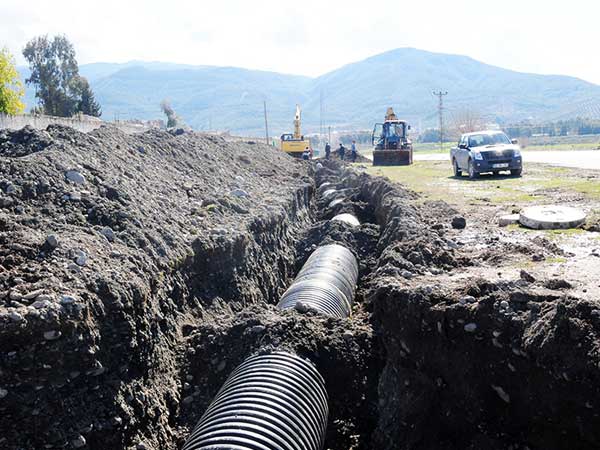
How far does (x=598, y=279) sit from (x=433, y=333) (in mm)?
1981

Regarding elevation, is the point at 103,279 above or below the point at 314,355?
above

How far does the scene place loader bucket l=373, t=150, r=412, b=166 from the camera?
28.0 m

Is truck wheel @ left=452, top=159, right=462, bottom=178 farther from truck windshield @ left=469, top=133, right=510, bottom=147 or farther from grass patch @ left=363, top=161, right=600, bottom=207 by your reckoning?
truck windshield @ left=469, top=133, right=510, bottom=147

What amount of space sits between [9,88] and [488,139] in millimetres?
22123

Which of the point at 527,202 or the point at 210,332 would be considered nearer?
the point at 210,332

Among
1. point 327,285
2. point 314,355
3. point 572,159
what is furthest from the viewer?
point 572,159

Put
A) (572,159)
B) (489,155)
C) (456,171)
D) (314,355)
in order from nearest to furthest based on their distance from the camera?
(314,355) < (489,155) < (456,171) < (572,159)

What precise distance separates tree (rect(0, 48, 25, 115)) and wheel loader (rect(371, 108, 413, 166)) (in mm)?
17787

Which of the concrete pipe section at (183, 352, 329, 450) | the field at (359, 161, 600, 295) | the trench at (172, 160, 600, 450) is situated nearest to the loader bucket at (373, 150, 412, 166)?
the field at (359, 161, 600, 295)

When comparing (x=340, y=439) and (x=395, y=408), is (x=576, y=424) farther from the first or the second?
(x=340, y=439)

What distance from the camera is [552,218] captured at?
28.4 feet

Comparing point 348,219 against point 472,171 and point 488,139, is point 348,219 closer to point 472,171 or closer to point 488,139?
point 472,171

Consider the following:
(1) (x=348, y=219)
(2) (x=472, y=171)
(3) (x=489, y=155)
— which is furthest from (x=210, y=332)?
(3) (x=489, y=155)

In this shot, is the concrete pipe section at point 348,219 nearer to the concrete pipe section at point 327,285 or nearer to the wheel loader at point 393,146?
the concrete pipe section at point 327,285
